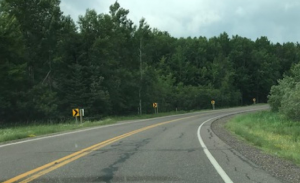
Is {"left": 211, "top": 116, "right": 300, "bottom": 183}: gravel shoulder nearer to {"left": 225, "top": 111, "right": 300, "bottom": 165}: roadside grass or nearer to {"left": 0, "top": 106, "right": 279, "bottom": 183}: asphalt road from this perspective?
{"left": 0, "top": 106, "right": 279, "bottom": 183}: asphalt road

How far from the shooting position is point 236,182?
7.05m

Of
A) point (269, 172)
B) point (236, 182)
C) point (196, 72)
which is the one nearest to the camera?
point (236, 182)

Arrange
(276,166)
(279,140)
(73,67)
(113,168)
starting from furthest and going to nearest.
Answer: (73,67) < (279,140) < (276,166) < (113,168)

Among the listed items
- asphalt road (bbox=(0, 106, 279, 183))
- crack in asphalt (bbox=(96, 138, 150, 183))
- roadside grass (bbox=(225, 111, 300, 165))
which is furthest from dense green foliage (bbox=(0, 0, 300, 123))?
crack in asphalt (bbox=(96, 138, 150, 183))

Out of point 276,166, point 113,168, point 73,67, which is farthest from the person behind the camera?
point 73,67

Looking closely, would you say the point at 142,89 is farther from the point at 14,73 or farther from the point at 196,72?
the point at 196,72

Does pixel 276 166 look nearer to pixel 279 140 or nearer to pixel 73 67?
pixel 279 140

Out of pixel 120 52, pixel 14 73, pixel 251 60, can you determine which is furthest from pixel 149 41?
pixel 251 60

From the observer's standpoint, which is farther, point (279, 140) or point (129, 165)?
point (279, 140)

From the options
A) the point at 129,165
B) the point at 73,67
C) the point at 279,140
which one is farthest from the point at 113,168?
the point at 73,67

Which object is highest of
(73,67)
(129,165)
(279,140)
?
(73,67)

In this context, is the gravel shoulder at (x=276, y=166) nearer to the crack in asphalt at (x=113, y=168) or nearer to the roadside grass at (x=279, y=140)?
the roadside grass at (x=279, y=140)

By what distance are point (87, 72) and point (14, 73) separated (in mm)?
11589

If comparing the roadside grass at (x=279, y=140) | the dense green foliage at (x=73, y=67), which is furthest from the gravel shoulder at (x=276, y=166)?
the dense green foliage at (x=73, y=67)
